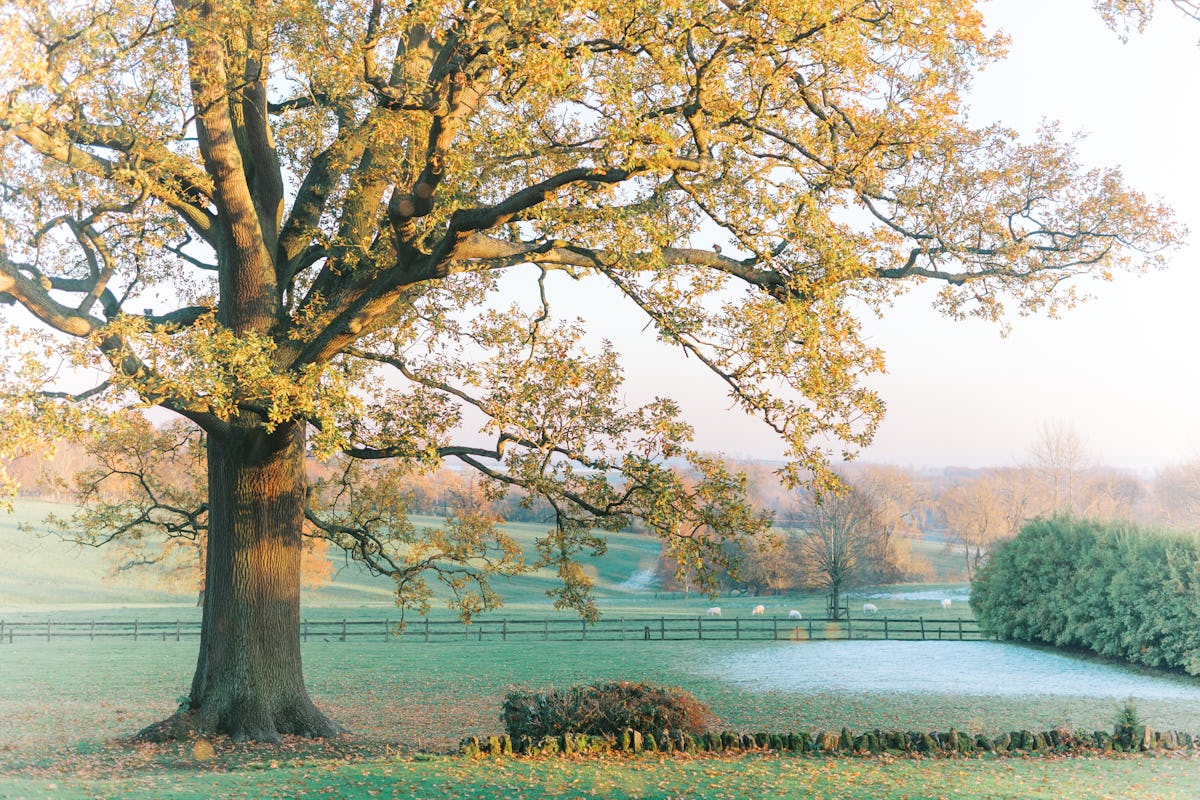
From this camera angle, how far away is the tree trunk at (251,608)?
1301 centimetres

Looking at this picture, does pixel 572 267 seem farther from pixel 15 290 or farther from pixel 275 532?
pixel 15 290

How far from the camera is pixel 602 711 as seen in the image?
12.0 m

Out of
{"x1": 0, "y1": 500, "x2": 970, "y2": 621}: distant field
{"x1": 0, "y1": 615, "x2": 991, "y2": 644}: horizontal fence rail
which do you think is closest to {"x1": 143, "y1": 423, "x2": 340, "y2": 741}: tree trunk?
{"x1": 0, "y1": 615, "x2": 991, "y2": 644}: horizontal fence rail

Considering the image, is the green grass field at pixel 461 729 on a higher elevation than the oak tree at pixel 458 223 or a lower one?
lower

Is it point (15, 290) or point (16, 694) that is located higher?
point (15, 290)


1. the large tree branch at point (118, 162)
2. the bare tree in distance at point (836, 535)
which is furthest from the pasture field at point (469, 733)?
the bare tree in distance at point (836, 535)

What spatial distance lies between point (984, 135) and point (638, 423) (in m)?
6.99

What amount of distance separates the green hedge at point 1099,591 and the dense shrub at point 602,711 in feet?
55.2

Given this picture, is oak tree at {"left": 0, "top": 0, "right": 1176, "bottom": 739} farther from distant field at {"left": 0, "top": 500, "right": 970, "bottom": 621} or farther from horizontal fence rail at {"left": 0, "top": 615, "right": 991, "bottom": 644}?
distant field at {"left": 0, "top": 500, "right": 970, "bottom": 621}

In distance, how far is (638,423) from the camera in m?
13.3

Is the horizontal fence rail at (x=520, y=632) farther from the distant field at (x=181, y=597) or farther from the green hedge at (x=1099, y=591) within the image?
the distant field at (x=181, y=597)

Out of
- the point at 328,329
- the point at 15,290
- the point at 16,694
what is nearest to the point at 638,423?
the point at 328,329

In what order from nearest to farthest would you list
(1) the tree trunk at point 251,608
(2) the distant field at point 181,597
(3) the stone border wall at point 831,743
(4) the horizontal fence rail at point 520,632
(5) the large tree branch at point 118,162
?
(5) the large tree branch at point 118,162 → (3) the stone border wall at point 831,743 → (1) the tree trunk at point 251,608 → (4) the horizontal fence rail at point 520,632 → (2) the distant field at point 181,597

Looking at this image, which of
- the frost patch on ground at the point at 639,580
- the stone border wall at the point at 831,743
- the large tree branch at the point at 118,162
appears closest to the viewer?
the large tree branch at the point at 118,162
